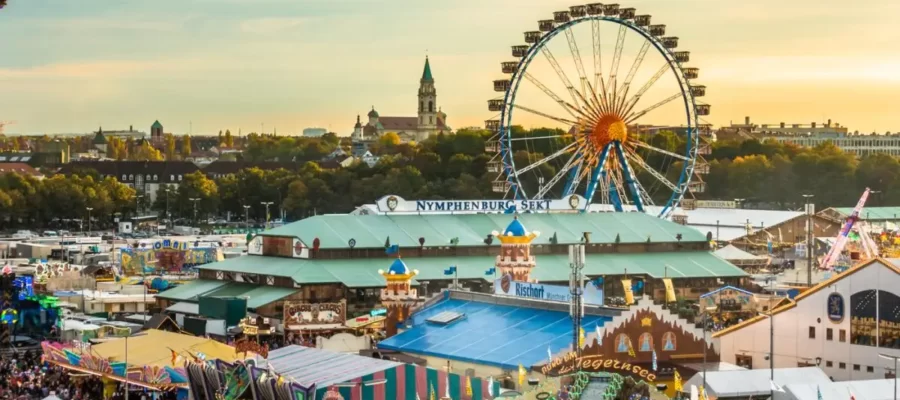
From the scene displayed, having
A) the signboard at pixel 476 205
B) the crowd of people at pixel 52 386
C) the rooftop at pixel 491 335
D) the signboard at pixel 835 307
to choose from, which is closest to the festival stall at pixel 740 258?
the signboard at pixel 476 205

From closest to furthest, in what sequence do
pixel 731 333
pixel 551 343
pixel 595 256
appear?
pixel 551 343 → pixel 731 333 → pixel 595 256

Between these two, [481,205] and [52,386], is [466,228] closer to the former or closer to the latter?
[481,205]

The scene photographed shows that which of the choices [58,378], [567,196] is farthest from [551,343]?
[567,196]

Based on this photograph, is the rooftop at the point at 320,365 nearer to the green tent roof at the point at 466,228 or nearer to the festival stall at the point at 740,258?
the green tent roof at the point at 466,228

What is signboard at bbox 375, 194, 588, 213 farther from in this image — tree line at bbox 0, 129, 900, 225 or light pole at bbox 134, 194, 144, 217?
light pole at bbox 134, 194, 144, 217

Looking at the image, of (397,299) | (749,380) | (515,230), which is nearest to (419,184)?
(515,230)

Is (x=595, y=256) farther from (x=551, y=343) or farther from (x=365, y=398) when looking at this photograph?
(x=365, y=398)

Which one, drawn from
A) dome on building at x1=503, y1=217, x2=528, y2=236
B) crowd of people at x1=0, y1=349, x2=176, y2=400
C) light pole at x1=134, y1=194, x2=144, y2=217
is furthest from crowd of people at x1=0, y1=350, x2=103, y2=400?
light pole at x1=134, y1=194, x2=144, y2=217
